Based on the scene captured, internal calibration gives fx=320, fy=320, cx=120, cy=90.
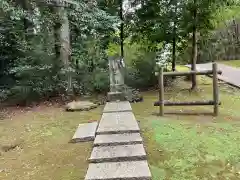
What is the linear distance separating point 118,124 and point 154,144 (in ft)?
2.69

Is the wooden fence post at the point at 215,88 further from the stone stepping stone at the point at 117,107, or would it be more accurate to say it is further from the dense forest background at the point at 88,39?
the dense forest background at the point at 88,39

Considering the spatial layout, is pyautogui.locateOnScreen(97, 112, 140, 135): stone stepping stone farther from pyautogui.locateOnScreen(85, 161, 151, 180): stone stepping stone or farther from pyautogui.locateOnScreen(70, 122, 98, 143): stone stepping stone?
pyautogui.locateOnScreen(85, 161, 151, 180): stone stepping stone

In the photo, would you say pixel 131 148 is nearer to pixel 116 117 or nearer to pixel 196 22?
pixel 116 117

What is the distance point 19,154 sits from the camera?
4.90 metres

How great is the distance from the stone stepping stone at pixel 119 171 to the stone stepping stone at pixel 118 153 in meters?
0.09

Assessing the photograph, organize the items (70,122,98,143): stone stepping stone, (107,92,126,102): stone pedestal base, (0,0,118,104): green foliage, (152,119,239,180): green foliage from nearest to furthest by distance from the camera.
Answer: (152,119,239,180): green foliage
(70,122,98,143): stone stepping stone
(107,92,126,102): stone pedestal base
(0,0,118,104): green foliage

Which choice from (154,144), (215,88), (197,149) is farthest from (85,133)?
(215,88)

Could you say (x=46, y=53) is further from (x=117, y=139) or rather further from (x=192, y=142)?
(x=192, y=142)

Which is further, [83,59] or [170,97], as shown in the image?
[83,59]

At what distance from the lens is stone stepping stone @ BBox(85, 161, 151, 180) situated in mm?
3508

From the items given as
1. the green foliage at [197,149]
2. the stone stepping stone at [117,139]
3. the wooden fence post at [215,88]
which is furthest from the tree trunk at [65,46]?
the stone stepping stone at [117,139]

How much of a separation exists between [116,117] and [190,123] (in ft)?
4.56

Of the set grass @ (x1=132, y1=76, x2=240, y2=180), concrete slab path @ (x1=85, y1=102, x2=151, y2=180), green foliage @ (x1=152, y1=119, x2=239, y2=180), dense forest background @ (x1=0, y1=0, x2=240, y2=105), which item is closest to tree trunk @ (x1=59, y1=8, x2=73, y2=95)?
dense forest background @ (x1=0, y1=0, x2=240, y2=105)

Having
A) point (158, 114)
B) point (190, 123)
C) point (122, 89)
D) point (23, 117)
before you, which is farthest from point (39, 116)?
point (190, 123)
